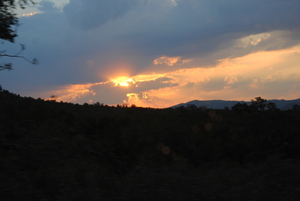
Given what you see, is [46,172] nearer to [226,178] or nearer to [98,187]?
[98,187]

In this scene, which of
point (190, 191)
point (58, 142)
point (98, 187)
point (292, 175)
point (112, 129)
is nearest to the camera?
point (190, 191)

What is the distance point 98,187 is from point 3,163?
2.39m

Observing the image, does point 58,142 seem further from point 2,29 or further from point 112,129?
point 112,129

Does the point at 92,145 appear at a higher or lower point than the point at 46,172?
higher

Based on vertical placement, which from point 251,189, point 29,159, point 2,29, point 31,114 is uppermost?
point 2,29

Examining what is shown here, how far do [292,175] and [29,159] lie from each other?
6264mm

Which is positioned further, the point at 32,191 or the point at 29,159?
Answer: the point at 29,159

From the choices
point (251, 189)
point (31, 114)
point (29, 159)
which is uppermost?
point (31, 114)

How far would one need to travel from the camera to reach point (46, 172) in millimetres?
6691

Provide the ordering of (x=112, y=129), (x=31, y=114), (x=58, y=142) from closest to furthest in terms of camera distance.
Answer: (x=58, y=142) < (x=112, y=129) < (x=31, y=114)

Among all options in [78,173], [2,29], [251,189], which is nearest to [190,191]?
[251,189]

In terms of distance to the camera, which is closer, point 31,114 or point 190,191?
point 190,191

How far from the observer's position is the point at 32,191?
17.2 feet

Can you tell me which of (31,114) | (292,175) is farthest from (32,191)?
(31,114)
